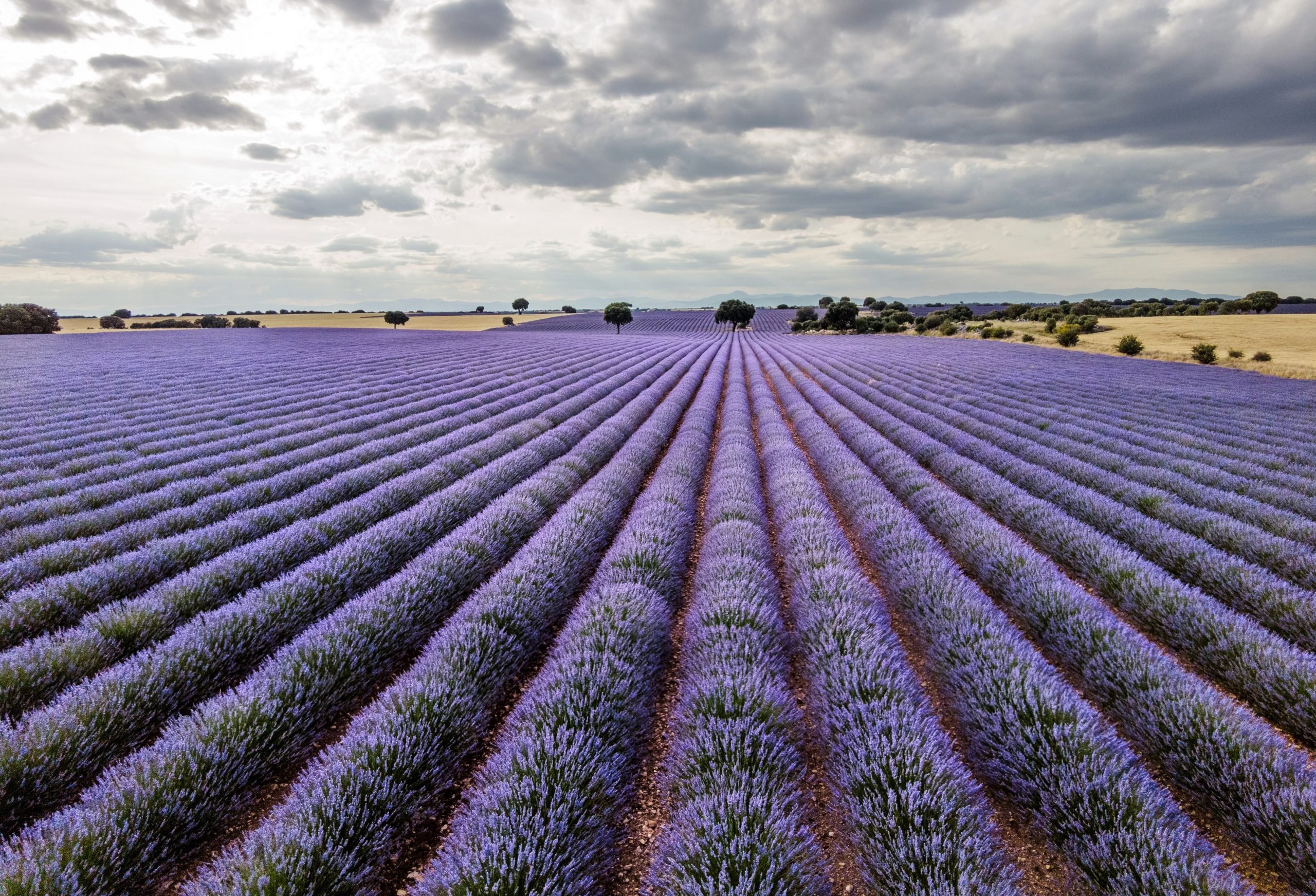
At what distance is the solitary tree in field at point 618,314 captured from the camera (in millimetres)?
67688

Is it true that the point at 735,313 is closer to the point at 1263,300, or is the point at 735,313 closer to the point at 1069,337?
the point at 1069,337

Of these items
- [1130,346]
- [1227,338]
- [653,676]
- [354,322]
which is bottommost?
[653,676]

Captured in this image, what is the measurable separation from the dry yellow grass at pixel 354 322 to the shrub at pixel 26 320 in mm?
2474

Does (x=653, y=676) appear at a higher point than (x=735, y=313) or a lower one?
lower

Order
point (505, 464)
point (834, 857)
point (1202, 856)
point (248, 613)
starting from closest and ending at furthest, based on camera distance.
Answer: point (1202, 856), point (834, 857), point (248, 613), point (505, 464)

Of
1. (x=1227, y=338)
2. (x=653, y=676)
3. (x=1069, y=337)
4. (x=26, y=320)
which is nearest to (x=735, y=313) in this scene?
(x=1069, y=337)

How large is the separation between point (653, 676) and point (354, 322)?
7886 cm

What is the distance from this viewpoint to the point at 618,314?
67875 mm

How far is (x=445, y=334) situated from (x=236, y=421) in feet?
135

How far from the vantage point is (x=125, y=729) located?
2.53 meters

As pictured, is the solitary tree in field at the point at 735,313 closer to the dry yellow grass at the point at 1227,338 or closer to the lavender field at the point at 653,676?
the dry yellow grass at the point at 1227,338

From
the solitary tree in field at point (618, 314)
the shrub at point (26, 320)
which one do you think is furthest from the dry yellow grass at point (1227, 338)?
the shrub at point (26, 320)

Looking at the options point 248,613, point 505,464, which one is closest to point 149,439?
→ point 505,464

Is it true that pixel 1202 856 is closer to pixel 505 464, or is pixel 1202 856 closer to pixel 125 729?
pixel 125 729
